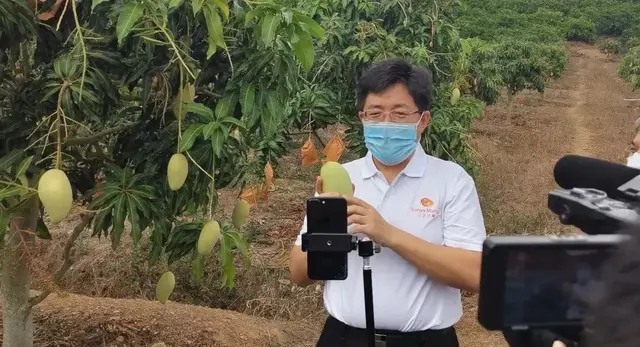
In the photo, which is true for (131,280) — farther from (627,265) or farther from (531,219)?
(627,265)

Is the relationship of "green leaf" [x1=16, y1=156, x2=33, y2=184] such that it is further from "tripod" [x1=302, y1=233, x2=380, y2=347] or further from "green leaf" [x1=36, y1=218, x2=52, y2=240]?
"tripod" [x1=302, y1=233, x2=380, y2=347]

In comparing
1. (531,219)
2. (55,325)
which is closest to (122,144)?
(55,325)

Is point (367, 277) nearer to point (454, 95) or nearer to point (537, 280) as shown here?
point (537, 280)

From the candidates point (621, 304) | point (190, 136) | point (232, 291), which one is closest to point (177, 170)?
point (190, 136)

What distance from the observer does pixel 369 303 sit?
154 centimetres

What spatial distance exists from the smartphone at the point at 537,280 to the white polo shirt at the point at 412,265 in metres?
0.79

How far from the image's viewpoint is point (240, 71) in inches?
77.3

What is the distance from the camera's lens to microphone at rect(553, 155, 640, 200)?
0.99 m

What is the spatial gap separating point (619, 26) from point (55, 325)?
37387mm

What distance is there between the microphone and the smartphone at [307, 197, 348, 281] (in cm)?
45

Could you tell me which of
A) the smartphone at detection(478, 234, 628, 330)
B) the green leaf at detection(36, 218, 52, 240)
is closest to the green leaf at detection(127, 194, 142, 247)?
the green leaf at detection(36, 218, 52, 240)

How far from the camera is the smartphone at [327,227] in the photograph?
1468 millimetres

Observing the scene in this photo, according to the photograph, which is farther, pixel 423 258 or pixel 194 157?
pixel 194 157

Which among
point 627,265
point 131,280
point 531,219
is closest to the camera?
point 627,265
